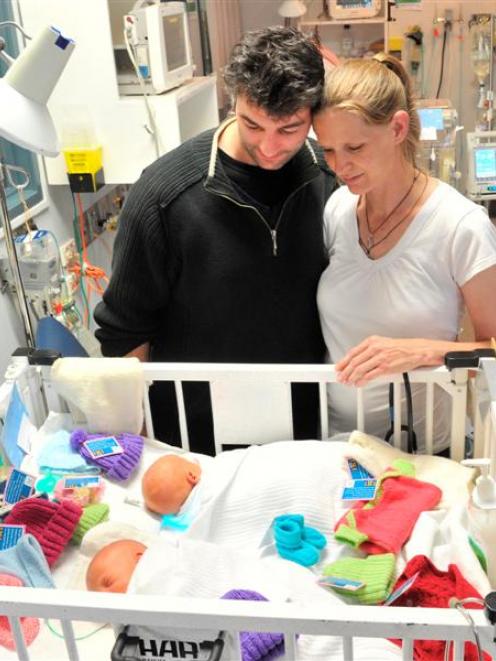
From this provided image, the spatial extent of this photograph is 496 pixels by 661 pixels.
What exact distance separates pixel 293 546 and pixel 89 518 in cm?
39

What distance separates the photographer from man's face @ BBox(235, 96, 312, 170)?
1.32 metres

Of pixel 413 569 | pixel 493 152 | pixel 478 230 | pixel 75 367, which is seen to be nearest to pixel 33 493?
pixel 75 367

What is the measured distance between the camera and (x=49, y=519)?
4.55 feet

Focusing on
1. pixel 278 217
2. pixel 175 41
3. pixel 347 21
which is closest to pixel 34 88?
pixel 278 217

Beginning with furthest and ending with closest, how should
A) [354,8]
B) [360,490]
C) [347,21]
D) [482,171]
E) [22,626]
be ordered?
[347,21], [354,8], [482,171], [360,490], [22,626]

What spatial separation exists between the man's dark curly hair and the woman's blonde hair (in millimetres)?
34

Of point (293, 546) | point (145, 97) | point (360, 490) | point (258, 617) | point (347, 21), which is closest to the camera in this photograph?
point (258, 617)

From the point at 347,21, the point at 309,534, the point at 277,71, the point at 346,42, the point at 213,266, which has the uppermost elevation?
the point at 277,71

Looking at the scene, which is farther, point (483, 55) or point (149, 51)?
point (483, 55)

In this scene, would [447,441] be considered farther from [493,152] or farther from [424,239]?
[493,152]

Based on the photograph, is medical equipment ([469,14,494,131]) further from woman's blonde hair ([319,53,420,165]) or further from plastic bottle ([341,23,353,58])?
woman's blonde hair ([319,53,420,165])

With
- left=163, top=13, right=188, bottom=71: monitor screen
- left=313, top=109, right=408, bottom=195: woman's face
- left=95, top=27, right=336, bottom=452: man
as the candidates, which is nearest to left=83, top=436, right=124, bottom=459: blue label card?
left=95, top=27, right=336, bottom=452: man

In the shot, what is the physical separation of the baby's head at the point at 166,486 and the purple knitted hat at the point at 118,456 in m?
0.05

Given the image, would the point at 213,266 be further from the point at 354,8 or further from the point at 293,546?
the point at 354,8
